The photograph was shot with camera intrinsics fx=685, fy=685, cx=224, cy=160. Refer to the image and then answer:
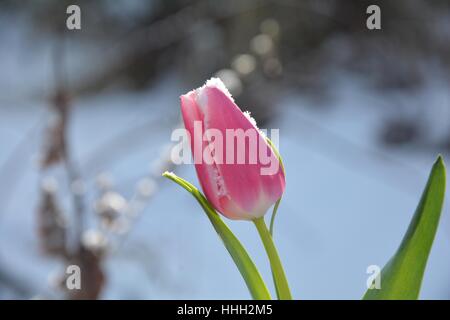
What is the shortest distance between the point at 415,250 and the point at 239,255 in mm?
45

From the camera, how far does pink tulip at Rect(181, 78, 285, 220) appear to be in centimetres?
17

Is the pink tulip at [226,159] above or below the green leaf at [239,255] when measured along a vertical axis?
above

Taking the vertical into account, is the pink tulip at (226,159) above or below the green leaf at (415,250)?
above

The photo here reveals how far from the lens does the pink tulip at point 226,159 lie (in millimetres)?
171

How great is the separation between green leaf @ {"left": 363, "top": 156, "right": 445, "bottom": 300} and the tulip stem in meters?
0.02

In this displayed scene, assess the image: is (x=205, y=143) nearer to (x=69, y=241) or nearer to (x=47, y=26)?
(x=69, y=241)

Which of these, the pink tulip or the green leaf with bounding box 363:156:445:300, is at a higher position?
the pink tulip

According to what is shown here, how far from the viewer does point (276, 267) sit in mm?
176

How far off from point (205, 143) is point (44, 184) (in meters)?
0.19

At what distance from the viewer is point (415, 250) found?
0.58 ft

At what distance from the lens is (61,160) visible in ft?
1.19

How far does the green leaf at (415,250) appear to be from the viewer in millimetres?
172

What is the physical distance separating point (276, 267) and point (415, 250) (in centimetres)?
4
